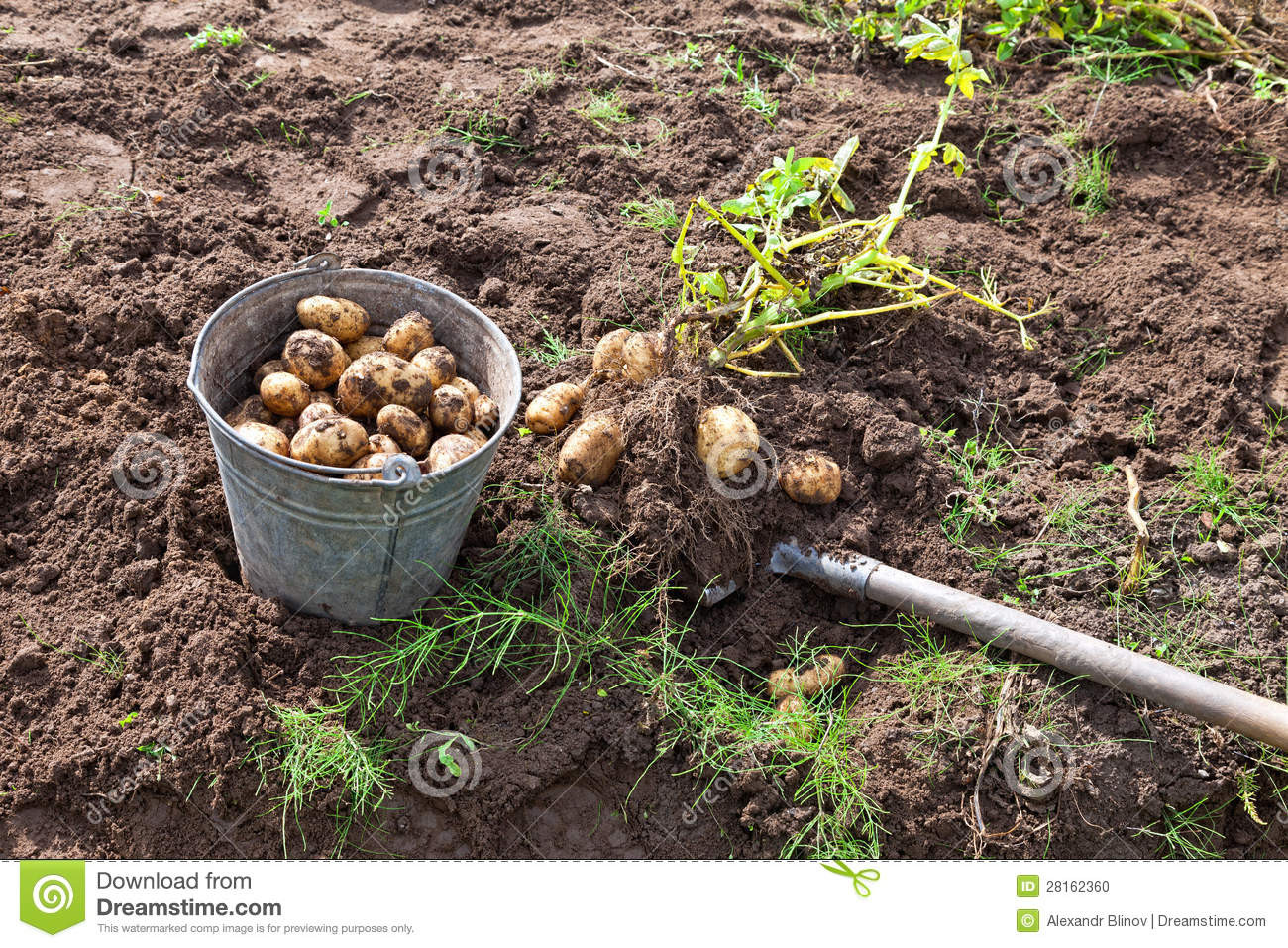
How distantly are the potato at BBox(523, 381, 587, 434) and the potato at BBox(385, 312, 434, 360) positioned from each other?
0.39 metres

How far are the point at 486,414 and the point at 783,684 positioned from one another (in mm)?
1065

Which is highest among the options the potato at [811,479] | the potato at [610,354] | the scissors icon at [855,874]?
the potato at [610,354]

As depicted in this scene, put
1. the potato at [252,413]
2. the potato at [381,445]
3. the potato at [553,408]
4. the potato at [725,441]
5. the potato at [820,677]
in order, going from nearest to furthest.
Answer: the potato at [381,445] < the potato at [252,413] < the potato at [820,677] < the potato at [725,441] < the potato at [553,408]

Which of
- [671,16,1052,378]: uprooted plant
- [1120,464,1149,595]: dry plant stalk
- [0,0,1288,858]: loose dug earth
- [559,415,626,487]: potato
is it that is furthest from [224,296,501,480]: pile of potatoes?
[1120,464,1149,595]: dry plant stalk

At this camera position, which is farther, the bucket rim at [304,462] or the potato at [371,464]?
the potato at [371,464]

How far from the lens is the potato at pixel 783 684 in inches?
103

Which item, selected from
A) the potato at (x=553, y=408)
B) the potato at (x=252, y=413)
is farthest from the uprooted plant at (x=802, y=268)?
the potato at (x=252, y=413)

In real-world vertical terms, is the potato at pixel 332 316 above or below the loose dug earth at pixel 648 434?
above

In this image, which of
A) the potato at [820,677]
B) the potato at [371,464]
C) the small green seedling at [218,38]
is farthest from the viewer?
the small green seedling at [218,38]

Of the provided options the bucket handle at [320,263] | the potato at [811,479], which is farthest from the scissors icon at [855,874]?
the bucket handle at [320,263]

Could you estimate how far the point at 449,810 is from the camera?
2.39 meters

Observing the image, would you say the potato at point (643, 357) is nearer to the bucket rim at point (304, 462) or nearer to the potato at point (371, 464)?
the bucket rim at point (304, 462)

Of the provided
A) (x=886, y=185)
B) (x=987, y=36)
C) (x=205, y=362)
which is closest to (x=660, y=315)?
(x=886, y=185)

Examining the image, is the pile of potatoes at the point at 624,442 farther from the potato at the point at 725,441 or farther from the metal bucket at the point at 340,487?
the metal bucket at the point at 340,487
